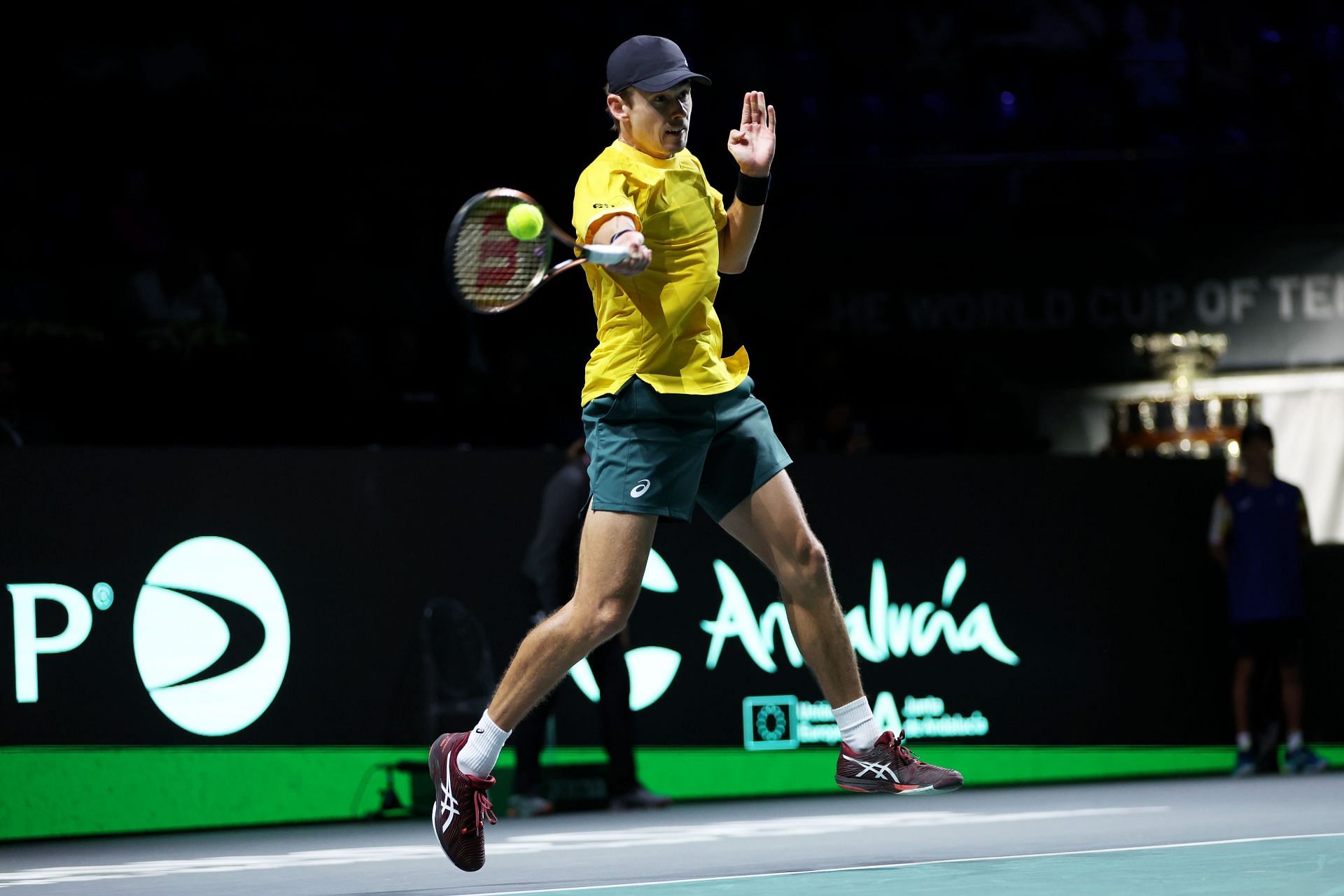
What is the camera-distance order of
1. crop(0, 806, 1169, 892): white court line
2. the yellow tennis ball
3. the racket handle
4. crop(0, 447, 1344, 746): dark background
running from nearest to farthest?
the racket handle, the yellow tennis ball, crop(0, 806, 1169, 892): white court line, crop(0, 447, 1344, 746): dark background

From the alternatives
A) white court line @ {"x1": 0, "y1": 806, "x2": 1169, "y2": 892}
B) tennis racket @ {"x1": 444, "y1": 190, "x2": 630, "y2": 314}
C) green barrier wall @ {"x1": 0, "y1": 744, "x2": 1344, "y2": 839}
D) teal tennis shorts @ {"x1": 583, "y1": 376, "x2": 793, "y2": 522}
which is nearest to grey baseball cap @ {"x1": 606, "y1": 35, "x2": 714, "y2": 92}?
tennis racket @ {"x1": 444, "y1": 190, "x2": 630, "y2": 314}

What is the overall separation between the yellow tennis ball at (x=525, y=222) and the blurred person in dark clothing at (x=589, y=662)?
358 centimetres

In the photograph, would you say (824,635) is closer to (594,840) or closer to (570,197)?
(594,840)

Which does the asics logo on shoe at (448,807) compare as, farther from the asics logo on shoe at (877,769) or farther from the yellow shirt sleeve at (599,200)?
the yellow shirt sleeve at (599,200)

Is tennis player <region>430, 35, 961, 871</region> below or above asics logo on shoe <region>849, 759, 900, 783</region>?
above

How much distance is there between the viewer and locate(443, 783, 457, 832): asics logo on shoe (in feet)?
13.8

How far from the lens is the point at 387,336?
9.86 meters

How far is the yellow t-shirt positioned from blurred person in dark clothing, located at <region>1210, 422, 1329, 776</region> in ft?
18.9

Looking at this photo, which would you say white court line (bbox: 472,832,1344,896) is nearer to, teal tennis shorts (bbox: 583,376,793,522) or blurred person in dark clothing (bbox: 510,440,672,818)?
teal tennis shorts (bbox: 583,376,793,522)

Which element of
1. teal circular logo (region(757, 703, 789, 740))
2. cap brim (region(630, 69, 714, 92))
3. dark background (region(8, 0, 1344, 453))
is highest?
dark background (region(8, 0, 1344, 453))

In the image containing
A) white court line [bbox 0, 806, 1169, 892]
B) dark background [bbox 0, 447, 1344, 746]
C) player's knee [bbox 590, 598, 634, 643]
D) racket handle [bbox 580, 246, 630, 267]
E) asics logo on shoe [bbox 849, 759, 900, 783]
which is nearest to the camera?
racket handle [bbox 580, 246, 630, 267]

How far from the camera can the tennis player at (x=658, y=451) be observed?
414 cm

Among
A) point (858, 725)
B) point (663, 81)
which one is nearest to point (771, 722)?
point (858, 725)

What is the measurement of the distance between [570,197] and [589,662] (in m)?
4.70
